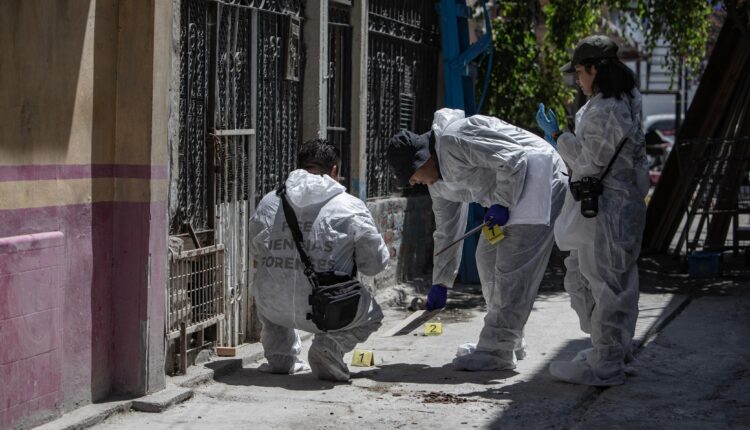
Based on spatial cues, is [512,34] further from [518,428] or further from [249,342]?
[518,428]

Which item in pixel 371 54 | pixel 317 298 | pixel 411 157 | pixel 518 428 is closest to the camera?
pixel 518 428

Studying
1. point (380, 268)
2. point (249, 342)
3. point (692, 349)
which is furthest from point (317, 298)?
point (692, 349)

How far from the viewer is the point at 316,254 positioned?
6.56m

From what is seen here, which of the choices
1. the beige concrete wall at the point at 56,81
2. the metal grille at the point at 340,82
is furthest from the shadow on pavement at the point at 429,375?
the metal grille at the point at 340,82

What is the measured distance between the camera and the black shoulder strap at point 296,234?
21.4ft

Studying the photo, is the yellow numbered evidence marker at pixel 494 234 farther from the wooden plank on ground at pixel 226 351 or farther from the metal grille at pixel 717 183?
the metal grille at pixel 717 183

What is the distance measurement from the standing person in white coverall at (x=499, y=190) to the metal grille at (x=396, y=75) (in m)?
3.44

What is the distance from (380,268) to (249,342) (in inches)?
60.0

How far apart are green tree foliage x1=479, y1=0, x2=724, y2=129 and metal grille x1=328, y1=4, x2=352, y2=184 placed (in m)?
2.93

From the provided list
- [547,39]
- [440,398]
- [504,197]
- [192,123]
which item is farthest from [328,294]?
[547,39]

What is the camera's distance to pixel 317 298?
21.1 ft

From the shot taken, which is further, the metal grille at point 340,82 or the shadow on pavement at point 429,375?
the metal grille at point 340,82

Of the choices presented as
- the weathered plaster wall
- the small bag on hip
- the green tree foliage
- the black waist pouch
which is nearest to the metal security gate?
the small bag on hip

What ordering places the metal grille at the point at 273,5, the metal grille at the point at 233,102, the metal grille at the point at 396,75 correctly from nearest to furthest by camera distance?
the metal grille at the point at 233,102
the metal grille at the point at 273,5
the metal grille at the point at 396,75
